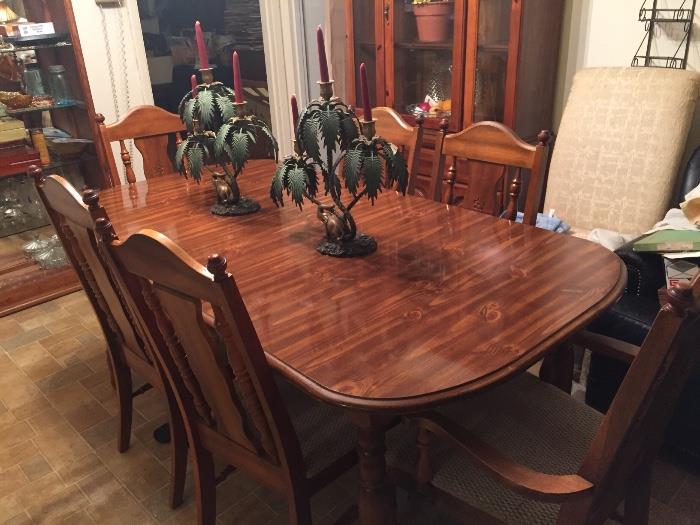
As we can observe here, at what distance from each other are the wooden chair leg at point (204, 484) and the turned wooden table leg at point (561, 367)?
3.07ft

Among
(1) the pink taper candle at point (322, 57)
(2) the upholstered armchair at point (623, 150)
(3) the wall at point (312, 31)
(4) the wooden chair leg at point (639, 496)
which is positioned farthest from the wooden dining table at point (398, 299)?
(3) the wall at point (312, 31)

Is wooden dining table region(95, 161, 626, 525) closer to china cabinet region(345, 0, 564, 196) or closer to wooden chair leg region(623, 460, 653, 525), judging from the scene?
wooden chair leg region(623, 460, 653, 525)

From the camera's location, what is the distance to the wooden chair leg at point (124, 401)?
1.89m

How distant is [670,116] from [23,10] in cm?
302

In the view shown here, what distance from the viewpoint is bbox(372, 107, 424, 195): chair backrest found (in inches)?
85.7

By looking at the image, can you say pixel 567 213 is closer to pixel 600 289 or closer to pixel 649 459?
pixel 600 289

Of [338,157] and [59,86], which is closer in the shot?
[338,157]

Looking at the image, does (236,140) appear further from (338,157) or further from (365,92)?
(365,92)

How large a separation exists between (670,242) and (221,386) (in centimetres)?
133

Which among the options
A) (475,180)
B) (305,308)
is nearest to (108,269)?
(305,308)

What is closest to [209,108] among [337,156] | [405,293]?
[337,156]

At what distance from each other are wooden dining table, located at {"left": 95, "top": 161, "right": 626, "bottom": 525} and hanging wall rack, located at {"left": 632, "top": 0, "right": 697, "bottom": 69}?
4.58ft

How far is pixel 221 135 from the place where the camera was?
173 centimetres

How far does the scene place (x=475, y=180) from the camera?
79.7 inches
